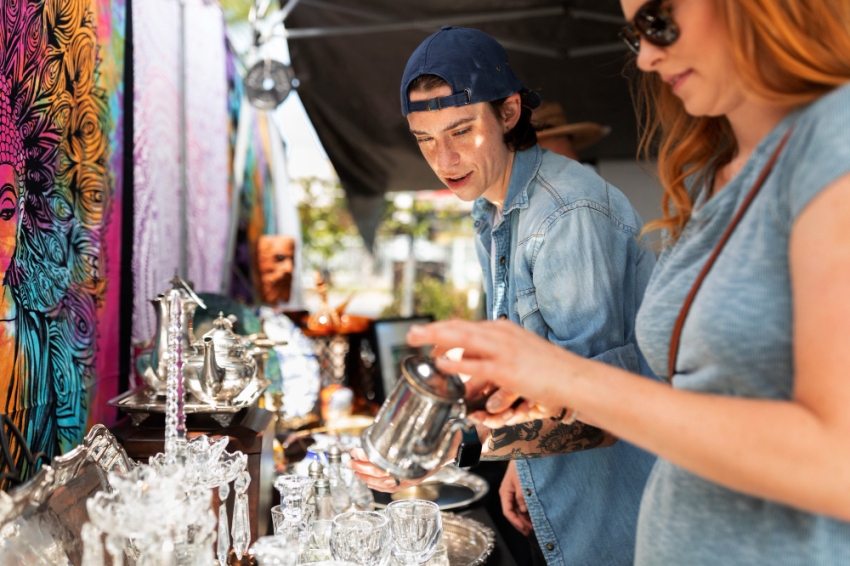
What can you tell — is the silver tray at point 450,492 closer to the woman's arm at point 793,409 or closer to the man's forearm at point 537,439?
the man's forearm at point 537,439

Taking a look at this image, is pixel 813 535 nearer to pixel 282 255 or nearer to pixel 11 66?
pixel 11 66

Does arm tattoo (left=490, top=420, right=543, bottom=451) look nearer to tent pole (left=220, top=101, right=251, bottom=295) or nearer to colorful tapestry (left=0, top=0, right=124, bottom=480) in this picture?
colorful tapestry (left=0, top=0, right=124, bottom=480)

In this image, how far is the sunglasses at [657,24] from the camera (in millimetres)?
868

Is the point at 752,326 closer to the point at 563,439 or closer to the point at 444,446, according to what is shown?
the point at 444,446

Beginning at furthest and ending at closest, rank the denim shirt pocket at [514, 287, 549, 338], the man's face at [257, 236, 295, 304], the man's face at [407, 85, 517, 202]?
the man's face at [257, 236, 295, 304] → the man's face at [407, 85, 517, 202] → the denim shirt pocket at [514, 287, 549, 338]

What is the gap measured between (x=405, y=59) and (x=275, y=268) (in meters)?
1.45

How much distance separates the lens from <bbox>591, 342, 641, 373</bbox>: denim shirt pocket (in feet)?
4.78

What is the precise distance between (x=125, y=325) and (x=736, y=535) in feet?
6.02

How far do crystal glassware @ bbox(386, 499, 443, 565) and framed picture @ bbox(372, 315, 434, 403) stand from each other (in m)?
2.14

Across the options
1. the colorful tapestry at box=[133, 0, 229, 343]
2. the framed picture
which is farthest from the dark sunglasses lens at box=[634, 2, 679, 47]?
the framed picture

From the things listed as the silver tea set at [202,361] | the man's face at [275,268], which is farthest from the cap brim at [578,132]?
the silver tea set at [202,361]

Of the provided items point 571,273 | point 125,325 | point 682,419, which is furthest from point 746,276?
point 125,325

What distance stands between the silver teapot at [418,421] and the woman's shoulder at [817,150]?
19.8 inches

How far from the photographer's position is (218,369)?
1.55 metres
